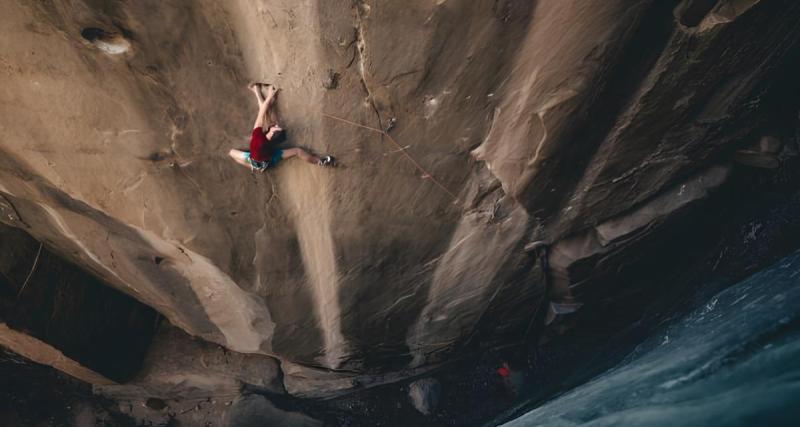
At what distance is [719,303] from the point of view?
12.3 feet

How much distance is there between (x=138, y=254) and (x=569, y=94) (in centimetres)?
324

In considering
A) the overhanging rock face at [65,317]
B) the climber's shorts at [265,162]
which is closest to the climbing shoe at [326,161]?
the climber's shorts at [265,162]

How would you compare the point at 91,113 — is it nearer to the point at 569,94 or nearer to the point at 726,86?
the point at 569,94

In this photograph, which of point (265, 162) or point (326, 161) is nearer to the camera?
point (265, 162)

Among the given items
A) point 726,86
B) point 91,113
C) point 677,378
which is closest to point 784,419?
point 677,378

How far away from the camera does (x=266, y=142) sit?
92.0 inches

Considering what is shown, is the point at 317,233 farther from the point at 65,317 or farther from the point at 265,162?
the point at 65,317

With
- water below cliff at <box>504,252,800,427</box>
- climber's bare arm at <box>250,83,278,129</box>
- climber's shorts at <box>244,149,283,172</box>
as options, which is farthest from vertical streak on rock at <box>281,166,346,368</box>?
water below cliff at <box>504,252,800,427</box>

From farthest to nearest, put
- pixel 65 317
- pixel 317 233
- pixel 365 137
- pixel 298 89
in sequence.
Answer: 1. pixel 65 317
2. pixel 317 233
3. pixel 365 137
4. pixel 298 89

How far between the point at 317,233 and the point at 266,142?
0.86 meters

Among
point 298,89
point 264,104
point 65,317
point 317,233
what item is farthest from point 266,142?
point 65,317

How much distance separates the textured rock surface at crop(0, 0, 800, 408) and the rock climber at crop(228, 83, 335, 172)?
0.22ft

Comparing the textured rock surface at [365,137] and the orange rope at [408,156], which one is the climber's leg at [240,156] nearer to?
the textured rock surface at [365,137]

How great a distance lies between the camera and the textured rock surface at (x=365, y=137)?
82.7 inches
